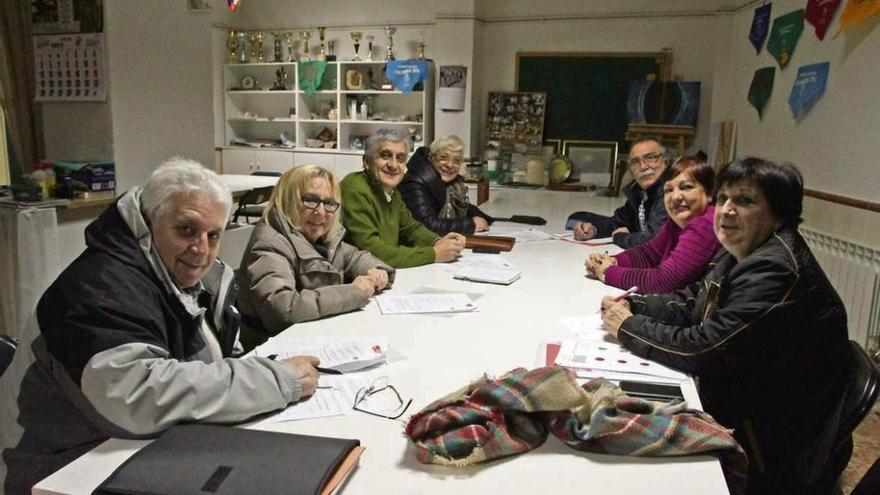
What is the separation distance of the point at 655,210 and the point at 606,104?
3.40m

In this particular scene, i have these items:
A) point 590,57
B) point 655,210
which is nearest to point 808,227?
point 655,210

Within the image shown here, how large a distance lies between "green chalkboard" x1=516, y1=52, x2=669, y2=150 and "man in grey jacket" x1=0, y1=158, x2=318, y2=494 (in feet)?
17.9

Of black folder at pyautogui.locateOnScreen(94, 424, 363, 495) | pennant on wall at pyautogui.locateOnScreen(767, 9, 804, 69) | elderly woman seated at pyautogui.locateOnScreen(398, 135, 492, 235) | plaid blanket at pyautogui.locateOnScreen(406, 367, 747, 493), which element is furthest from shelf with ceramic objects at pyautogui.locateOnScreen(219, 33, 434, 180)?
black folder at pyautogui.locateOnScreen(94, 424, 363, 495)

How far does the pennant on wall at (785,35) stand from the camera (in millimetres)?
4273

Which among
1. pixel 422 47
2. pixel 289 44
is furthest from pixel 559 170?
pixel 289 44

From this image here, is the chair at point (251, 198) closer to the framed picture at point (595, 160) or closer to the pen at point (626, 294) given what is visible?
the pen at point (626, 294)

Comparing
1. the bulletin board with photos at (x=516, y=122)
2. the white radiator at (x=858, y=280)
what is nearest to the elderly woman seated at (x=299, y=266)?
the white radiator at (x=858, y=280)

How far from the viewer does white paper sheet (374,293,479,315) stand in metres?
2.15

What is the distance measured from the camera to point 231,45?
7539mm

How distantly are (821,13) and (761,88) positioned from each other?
104cm

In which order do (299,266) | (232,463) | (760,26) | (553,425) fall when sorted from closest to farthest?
(232,463) < (553,425) < (299,266) < (760,26)

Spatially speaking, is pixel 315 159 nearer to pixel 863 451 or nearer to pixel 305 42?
pixel 305 42

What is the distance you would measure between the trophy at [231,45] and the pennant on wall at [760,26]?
17.4 ft

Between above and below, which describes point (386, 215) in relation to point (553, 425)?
above
